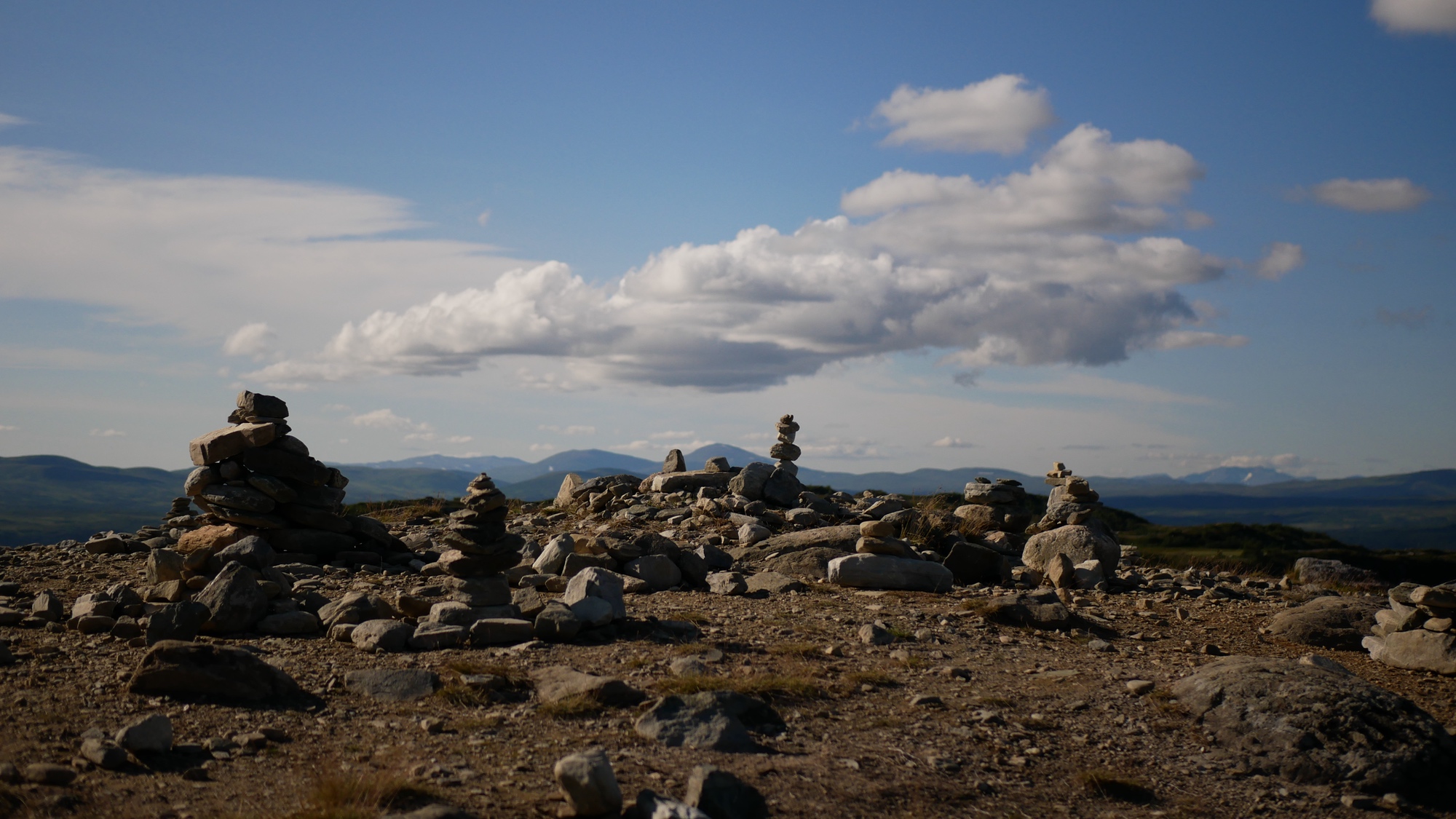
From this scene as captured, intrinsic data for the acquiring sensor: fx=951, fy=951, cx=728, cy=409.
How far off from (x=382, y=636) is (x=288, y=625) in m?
1.58

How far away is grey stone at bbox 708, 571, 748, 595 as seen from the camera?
49.0ft

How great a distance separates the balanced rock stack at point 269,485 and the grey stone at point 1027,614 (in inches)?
477

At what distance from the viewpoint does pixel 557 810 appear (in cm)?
637

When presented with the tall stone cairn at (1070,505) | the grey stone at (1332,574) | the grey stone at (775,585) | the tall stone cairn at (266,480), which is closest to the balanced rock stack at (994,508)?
the tall stone cairn at (1070,505)

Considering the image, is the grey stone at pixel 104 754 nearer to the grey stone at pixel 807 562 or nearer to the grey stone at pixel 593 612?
the grey stone at pixel 593 612

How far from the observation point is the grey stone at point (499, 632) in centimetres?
1091

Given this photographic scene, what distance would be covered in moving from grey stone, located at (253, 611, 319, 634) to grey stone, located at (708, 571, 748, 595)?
19.8 feet

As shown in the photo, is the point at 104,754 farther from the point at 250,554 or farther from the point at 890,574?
the point at 890,574

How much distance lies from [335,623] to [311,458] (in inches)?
334

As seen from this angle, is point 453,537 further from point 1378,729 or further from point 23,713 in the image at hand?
point 1378,729

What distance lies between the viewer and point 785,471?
85.9 feet

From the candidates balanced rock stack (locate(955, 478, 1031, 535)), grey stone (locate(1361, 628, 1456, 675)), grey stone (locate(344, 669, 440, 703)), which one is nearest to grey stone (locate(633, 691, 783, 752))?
grey stone (locate(344, 669, 440, 703))

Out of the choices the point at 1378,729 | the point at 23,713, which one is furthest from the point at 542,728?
the point at 1378,729

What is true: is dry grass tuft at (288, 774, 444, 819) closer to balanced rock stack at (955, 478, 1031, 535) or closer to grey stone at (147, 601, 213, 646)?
grey stone at (147, 601, 213, 646)
